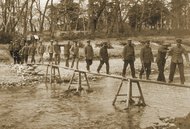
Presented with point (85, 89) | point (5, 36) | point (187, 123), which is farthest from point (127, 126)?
point (5, 36)

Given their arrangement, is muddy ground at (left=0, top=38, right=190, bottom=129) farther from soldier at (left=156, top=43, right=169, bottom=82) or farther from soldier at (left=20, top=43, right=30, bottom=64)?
soldier at (left=20, top=43, right=30, bottom=64)

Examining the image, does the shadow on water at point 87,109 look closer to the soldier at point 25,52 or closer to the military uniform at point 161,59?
the military uniform at point 161,59

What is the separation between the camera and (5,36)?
1826 inches

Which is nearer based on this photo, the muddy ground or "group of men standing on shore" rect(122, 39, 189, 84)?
the muddy ground

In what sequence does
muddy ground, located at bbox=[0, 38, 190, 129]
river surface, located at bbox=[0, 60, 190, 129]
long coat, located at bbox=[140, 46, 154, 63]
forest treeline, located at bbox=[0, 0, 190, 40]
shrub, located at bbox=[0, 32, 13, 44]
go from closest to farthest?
muddy ground, located at bbox=[0, 38, 190, 129] < river surface, located at bbox=[0, 60, 190, 129] < long coat, located at bbox=[140, 46, 154, 63] < shrub, located at bbox=[0, 32, 13, 44] < forest treeline, located at bbox=[0, 0, 190, 40]

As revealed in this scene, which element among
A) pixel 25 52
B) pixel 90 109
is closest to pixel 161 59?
pixel 90 109

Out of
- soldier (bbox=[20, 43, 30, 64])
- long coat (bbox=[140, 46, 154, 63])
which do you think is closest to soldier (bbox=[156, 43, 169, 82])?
long coat (bbox=[140, 46, 154, 63])

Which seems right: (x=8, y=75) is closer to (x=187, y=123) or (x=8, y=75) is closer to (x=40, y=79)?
(x=40, y=79)

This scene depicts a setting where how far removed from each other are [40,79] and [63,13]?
50610 millimetres

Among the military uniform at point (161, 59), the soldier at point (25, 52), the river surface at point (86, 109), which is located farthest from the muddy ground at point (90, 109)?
the soldier at point (25, 52)

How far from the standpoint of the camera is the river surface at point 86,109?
12.7m

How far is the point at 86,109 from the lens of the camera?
1512cm

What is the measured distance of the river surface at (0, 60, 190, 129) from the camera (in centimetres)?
1270

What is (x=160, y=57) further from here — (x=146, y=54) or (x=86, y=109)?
(x=86, y=109)
